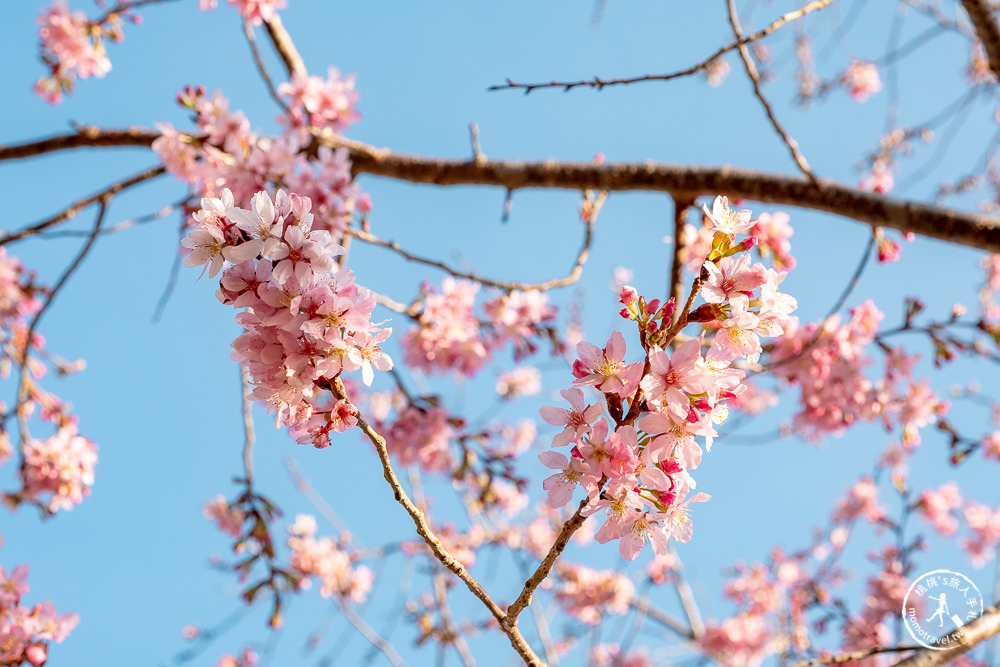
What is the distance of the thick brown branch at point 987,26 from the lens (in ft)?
6.82

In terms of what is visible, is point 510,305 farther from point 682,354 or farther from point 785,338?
point 682,354

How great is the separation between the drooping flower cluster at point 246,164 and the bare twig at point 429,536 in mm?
1406

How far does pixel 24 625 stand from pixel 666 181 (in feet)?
9.20

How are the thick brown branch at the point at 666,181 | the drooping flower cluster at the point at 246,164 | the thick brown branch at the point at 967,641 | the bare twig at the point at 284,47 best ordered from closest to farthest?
the thick brown branch at the point at 967,641 → the thick brown branch at the point at 666,181 → the drooping flower cluster at the point at 246,164 → the bare twig at the point at 284,47

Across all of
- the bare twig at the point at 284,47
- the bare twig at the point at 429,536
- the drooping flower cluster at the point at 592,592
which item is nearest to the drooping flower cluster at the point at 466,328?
the bare twig at the point at 284,47

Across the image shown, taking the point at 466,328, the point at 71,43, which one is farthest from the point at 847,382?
the point at 71,43

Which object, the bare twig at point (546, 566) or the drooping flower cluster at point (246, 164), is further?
the drooping flower cluster at point (246, 164)

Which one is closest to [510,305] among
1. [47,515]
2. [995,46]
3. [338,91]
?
[338,91]

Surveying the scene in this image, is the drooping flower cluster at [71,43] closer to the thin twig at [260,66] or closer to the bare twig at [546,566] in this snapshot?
the thin twig at [260,66]

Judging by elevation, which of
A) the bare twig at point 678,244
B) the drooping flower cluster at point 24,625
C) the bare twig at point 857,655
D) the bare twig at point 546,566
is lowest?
the drooping flower cluster at point 24,625

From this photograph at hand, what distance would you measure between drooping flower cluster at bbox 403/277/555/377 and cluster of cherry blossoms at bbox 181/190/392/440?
2180 millimetres

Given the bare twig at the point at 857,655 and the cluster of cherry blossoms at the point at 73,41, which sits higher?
the cluster of cherry blossoms at the point at 73,41

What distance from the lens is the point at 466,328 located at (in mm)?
3488

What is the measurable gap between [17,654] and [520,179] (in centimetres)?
247
